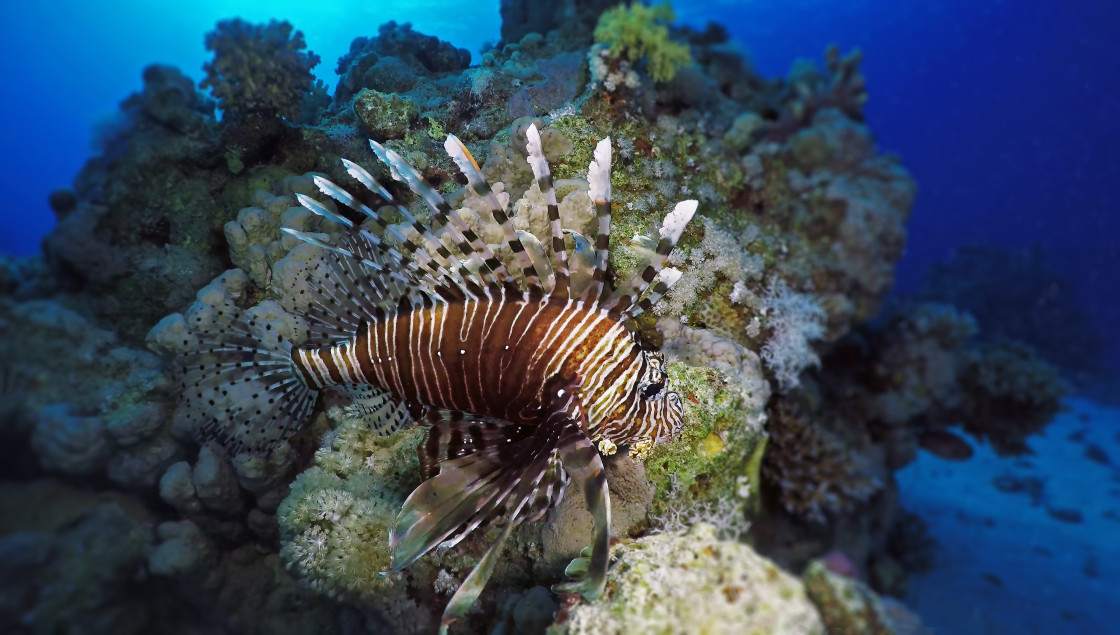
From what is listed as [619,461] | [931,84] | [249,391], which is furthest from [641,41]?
[931,84]

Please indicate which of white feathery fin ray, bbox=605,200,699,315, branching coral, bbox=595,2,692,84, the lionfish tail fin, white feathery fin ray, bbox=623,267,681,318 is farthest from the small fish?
the lionfish tail fin

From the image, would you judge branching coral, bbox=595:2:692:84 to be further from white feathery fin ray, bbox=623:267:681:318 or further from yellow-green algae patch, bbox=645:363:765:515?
yellow-green algae patch, bbox=645:363:765:515

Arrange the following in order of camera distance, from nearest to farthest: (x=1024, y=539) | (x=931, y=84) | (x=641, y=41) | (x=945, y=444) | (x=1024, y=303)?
(x=641, y=41) → (x=945, y=444) → (x=1024, y=539) → (x=1024, y=303) → (x=931, y=84)

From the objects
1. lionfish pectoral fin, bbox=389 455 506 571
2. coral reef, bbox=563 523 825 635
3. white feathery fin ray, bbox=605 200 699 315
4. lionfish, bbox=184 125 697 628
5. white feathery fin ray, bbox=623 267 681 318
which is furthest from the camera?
white feathery fin ray, bbox=623 267 681 318

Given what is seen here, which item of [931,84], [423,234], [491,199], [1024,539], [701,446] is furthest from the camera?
[931,84]

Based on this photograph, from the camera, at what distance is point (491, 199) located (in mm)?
1980

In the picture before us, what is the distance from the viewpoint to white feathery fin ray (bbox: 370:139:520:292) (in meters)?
1.96

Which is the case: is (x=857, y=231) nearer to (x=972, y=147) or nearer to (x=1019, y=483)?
(x=1019, y=483)

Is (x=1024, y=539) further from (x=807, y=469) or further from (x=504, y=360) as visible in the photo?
(x=504, y=360)

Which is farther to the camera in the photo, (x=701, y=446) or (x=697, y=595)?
(x=701, y=446)

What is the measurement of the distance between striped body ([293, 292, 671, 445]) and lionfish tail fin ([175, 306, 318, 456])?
1.17 feet

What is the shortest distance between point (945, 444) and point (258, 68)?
8.61 m

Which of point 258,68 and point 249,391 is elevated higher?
point 258,68

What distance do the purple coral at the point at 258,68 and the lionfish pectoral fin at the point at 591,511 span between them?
4243 mm
